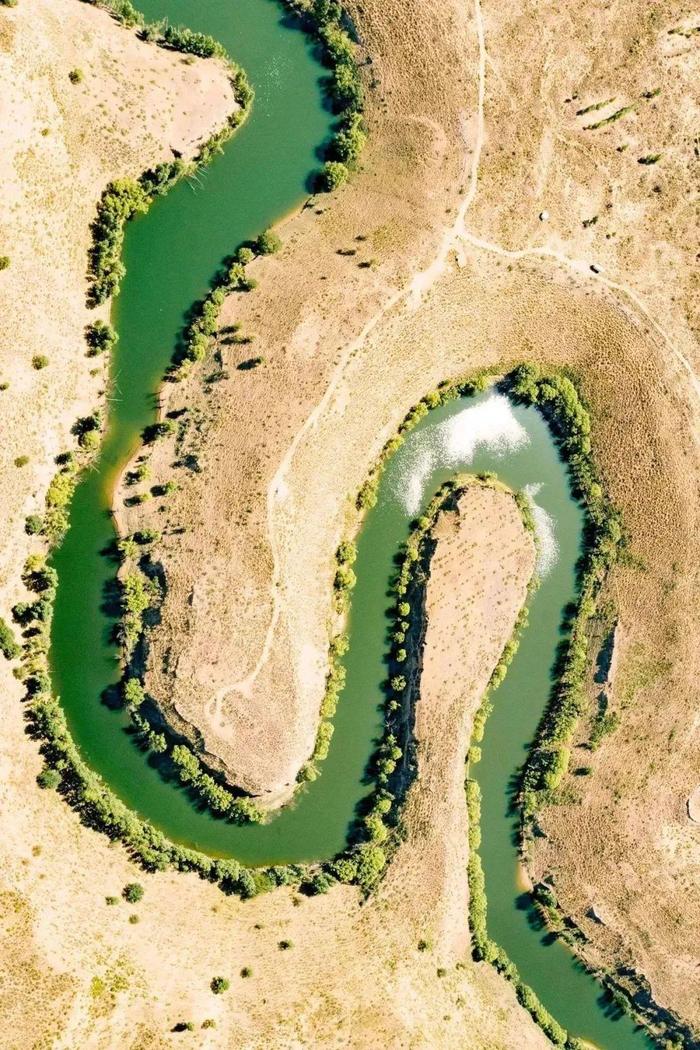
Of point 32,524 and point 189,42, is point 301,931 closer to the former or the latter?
point 32,524

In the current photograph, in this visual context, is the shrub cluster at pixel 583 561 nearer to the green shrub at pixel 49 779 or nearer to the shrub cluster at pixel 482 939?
the shrub cluster at pixel 482 939

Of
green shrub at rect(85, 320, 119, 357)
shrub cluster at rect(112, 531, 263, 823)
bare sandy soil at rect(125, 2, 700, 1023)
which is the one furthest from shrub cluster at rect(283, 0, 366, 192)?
shrub cluster at rect(112, 531, 263, 823)

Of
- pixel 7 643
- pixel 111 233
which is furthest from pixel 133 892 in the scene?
pixel 111 233

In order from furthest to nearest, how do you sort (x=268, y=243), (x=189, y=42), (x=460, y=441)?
(x=460, y=441) < (x=268, y=243) < (x=189, y=42)

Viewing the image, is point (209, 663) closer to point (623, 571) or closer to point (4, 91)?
point (623, 571)

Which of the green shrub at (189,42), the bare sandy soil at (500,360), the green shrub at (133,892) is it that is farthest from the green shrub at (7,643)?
the green shrub at (189,42)
